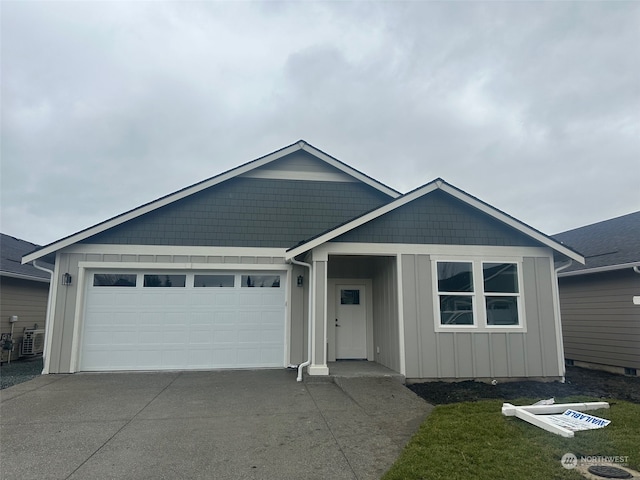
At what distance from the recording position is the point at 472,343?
25.3ft

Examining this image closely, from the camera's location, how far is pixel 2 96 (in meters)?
12.1

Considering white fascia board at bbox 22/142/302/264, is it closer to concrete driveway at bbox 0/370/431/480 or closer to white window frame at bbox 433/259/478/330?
concrete driveway at bbox 0/370/431/480

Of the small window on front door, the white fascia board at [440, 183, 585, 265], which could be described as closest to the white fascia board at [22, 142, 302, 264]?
the small window on front door

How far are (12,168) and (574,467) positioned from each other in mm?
21882

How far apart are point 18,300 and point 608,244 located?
17430 mm

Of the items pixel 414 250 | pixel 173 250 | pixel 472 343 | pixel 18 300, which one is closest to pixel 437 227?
pixel 414 250

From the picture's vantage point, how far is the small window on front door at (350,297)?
9992 mm

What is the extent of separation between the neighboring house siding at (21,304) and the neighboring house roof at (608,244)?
15663 millimetres

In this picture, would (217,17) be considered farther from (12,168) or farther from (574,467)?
(12,168)

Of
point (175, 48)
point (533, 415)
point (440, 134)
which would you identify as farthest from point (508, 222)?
point (175, 48)

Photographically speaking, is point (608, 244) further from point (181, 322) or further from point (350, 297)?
point (181, 322)

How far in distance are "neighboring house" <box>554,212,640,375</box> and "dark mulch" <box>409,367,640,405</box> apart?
4.33ft

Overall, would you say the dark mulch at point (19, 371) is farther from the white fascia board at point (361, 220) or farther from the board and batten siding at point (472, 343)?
the board and batten siding at point (472, 343)

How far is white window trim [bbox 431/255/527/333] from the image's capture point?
25.4 feet
